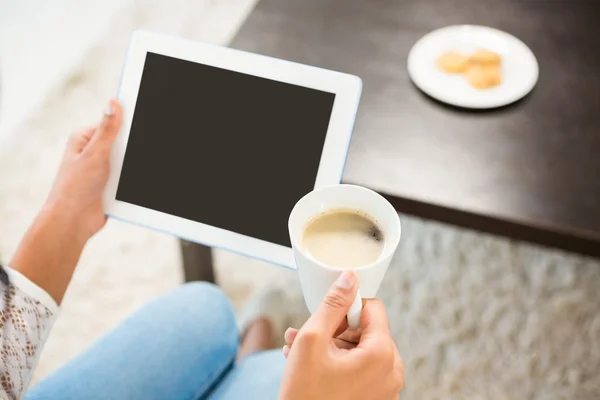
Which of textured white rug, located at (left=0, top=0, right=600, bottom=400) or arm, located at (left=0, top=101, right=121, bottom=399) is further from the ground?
arm, located at (left=0, top=101, right=121, bottom=399)

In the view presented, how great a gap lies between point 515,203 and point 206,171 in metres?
0.51

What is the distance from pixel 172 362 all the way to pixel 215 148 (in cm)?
32

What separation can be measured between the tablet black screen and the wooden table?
0.71 ft

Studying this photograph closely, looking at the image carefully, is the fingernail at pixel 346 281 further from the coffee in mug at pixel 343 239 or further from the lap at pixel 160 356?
the lap at pixel 160 356

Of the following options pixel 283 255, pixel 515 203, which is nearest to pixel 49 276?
pixel 283 255

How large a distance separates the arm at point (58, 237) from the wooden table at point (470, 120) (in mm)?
400

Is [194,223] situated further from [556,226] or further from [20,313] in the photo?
[556,226]

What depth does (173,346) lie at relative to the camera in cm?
87

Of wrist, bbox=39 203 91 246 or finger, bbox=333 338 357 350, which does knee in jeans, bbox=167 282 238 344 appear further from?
finger, bbox=333 338 357 350

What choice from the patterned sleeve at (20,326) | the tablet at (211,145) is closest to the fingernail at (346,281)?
the tablet at (211,145)

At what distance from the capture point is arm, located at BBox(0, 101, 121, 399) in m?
0.73

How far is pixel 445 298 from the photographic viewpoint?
1414 millimetres

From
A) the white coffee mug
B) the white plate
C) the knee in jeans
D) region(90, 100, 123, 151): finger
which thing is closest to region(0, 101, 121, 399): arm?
region(90, 100, 123, 151): finger

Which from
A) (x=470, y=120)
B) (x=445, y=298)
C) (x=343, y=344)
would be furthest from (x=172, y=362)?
(x=445, y=298)
